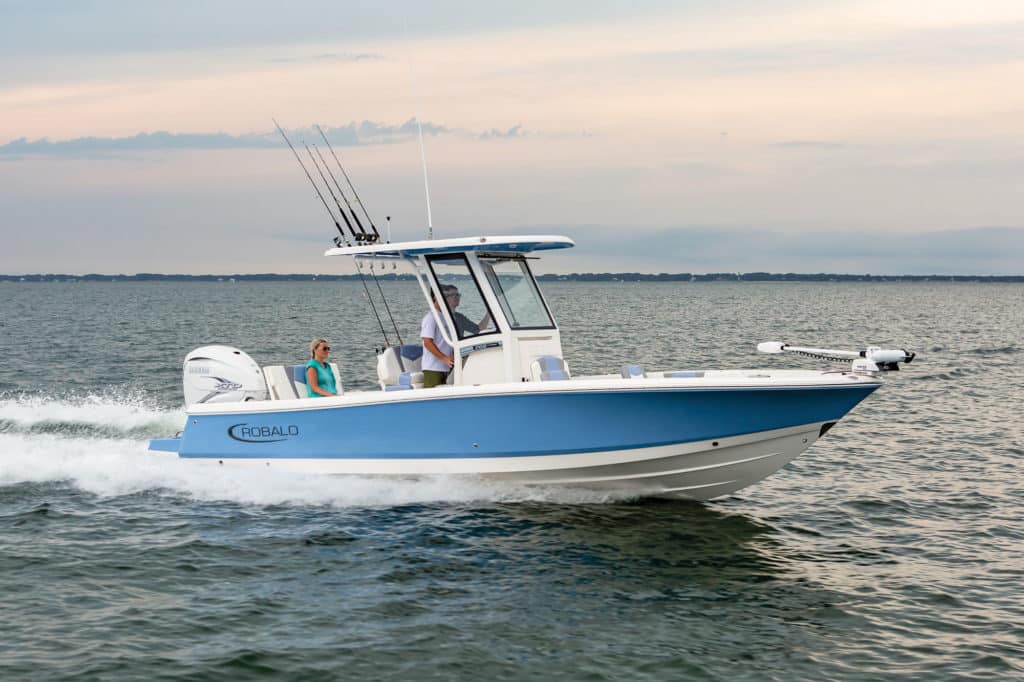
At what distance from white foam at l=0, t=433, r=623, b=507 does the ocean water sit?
3cm

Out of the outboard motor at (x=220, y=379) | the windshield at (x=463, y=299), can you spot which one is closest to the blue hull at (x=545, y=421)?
the outboard motor at (x=220, y=379)

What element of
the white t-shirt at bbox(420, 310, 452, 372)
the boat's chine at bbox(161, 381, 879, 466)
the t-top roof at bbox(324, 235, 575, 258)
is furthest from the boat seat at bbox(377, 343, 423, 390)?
the t-top roof at bbox(324, 235, 575, 258)

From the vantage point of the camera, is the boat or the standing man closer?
the boat

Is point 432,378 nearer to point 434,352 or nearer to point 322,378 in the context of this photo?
point 434,352

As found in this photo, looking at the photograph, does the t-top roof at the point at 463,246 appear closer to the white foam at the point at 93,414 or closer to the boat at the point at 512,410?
the boat at the point at 512,410

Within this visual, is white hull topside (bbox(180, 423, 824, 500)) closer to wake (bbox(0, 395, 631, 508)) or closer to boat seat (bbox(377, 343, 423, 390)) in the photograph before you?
wake (bbox(0, 395, 631, 508))

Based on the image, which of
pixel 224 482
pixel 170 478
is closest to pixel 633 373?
pixel 224 482

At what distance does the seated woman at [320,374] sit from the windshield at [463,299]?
1.60m

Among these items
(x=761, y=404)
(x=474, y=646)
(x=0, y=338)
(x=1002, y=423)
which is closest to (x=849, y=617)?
(x=761, y=404)

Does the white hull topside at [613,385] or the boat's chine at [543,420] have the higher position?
the white hull topside at [613,385]

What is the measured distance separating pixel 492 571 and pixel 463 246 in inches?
148

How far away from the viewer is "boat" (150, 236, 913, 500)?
10031 mm

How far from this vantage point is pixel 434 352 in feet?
37.6

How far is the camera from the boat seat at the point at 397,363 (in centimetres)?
1197
